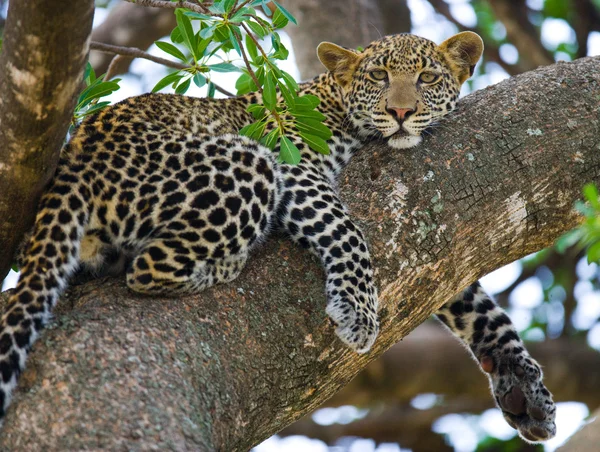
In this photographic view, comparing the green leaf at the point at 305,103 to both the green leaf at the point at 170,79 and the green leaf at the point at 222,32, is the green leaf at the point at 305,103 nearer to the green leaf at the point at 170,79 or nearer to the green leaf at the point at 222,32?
the green leaf at the point at 222,32

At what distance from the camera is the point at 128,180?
5309 mm

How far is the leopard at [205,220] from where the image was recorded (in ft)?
16.2

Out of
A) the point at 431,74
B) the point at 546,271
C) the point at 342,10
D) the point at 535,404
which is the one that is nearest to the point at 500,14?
the point at 342,10

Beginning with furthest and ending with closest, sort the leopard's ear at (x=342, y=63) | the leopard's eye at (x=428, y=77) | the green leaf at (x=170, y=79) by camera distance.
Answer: the leopard's ear at (x=342, y=63)
the leopard's eye at (x=428, y=77)
the green leaf at (x=170, y=79)

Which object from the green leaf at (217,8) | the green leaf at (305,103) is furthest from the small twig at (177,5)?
the green leaf at (305,103)

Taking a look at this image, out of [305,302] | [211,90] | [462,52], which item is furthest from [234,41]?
[462,52]

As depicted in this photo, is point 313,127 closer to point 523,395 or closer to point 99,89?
point 99,89

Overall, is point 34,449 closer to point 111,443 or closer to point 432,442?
point 111,443

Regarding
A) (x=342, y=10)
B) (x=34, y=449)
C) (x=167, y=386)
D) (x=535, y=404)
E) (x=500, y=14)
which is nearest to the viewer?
(x=34, y=449)

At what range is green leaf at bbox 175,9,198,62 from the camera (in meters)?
5.57

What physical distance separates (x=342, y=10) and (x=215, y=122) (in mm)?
4285

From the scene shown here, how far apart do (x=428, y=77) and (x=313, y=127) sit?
1.68m

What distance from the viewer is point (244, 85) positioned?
7.34m

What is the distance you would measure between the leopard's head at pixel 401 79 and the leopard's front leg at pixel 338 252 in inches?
38.5
